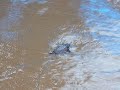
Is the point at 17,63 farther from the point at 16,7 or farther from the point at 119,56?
the point at 16,7

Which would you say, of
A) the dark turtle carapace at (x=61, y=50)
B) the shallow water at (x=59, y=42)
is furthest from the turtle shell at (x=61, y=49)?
the shallow water at (x=59, y=42)

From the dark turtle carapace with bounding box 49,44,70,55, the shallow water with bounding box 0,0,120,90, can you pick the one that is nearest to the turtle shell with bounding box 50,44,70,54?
the dark turtle carapace with bounding box 49,44,70,55

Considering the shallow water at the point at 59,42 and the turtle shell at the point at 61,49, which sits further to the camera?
the turtle shell at the point at 61,49

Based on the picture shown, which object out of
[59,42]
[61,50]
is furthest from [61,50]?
[59,42]

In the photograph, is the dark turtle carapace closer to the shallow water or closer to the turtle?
the turtle

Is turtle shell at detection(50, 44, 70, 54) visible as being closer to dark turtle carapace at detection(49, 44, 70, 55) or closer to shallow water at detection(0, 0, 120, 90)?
dark turtle carapace at detection(49, 44, 70, 55)

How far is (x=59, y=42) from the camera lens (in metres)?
6.83

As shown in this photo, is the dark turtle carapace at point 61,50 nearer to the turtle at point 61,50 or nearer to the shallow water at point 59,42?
the turtle at point 61,50

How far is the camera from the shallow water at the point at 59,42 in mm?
5477

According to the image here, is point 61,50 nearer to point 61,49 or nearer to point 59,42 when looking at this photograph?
point 61,49

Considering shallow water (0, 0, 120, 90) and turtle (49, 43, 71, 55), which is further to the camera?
turtle (49, 43, 71, 55)

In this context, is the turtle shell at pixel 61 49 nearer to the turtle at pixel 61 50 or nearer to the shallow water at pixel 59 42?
the turtle at pixel 61 50

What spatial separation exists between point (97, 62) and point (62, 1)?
12.8ft

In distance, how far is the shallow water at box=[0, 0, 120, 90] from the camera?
548 cm
